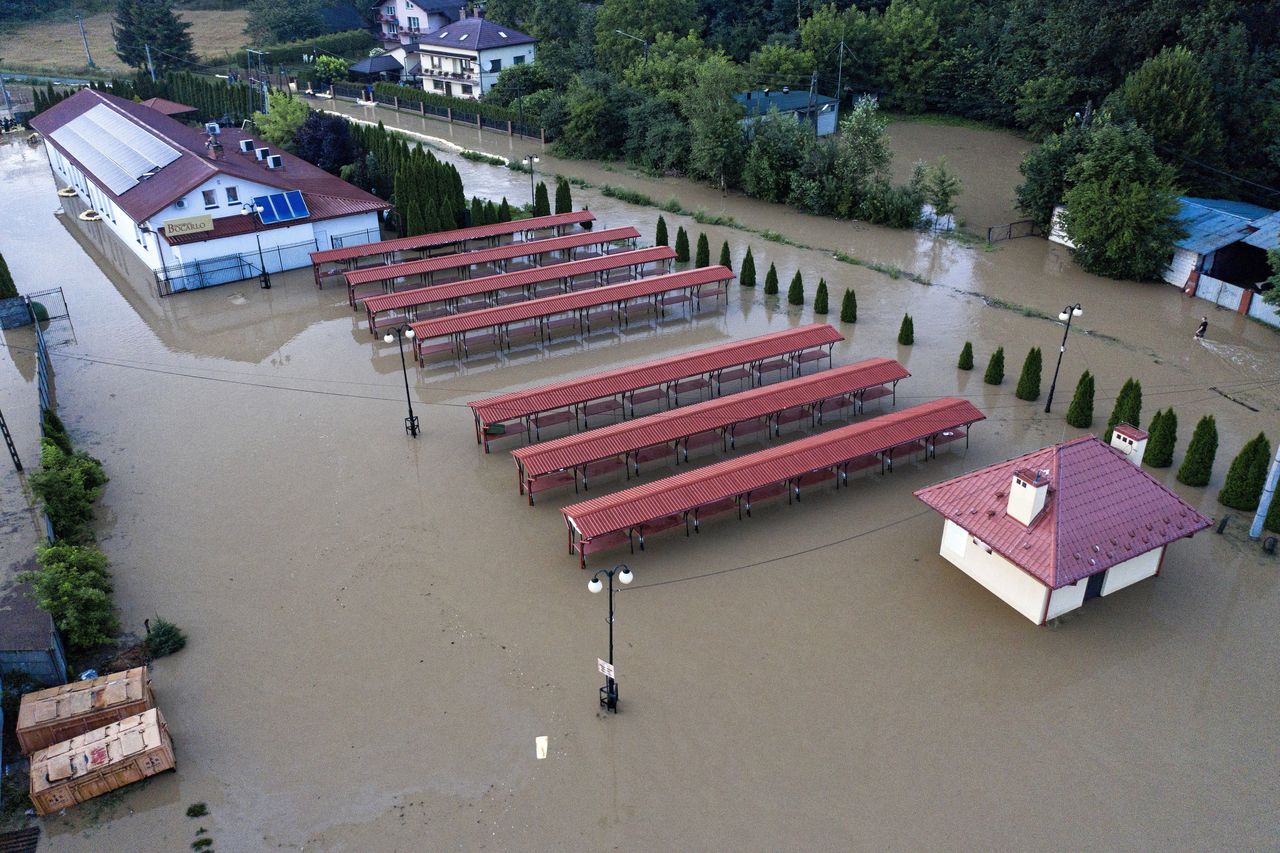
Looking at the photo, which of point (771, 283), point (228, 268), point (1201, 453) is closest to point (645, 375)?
point (771, 283)

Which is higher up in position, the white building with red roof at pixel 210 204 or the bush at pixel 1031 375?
the white building with red roof at pixel 210 204

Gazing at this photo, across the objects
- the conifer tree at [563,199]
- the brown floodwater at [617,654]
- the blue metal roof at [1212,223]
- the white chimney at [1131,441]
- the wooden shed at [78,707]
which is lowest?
the brown floodwater at [617,654]

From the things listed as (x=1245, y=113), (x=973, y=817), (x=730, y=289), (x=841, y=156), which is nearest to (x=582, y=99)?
(x=841, y=156)

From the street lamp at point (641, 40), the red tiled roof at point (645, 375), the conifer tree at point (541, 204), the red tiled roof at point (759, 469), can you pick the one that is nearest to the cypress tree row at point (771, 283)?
the red tiled roof at point (645, 375)

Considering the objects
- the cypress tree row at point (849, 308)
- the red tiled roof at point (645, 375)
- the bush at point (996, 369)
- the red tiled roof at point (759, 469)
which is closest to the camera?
the red tiled roof at point (759, 469)

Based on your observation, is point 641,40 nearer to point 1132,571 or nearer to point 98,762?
point 1132,571

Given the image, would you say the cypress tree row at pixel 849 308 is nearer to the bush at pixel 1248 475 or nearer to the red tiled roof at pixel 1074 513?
the red tiled roof at pixel 1074 513

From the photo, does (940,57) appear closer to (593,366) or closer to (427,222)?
(427,222)
